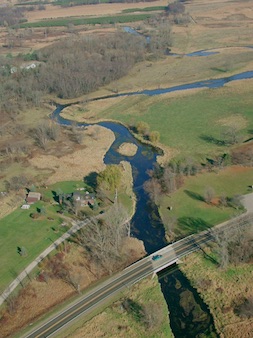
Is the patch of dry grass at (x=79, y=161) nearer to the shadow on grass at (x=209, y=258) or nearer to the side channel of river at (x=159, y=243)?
the side channel of river at (x=159, y=243)

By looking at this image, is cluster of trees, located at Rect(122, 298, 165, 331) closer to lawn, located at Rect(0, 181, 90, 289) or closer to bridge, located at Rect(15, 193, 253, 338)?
bridge, located at Rect(15, 193, 253, 338)

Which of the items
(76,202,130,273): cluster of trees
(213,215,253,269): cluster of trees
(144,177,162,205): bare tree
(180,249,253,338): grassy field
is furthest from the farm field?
(76,202,130,273): cluster of trees

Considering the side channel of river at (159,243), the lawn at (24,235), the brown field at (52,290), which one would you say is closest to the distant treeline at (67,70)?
the side channel of river at (159,243)

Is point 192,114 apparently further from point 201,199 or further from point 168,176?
point 201,199

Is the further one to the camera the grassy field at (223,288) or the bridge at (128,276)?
the bridge at (128,276)

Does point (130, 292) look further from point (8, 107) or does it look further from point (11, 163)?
point (8, 107)

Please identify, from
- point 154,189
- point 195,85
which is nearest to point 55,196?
point 154,189

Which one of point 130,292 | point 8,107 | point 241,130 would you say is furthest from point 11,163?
point 241,130
